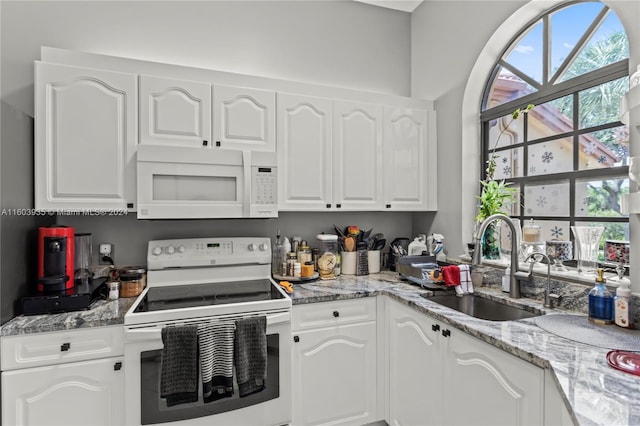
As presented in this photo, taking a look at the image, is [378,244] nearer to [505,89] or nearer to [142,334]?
[505,89]

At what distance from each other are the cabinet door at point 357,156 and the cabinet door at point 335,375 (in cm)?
85

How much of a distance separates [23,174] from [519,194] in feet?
9.00

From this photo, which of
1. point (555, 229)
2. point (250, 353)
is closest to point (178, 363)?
point (250, 353)

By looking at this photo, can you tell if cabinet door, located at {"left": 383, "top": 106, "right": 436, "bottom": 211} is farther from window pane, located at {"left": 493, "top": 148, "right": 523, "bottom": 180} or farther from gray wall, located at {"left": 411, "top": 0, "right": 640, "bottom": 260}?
window pane, located at {"left": 493, "top": 148, "right": 523, "bottom": 180}

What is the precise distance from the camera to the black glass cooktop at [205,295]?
1.67 metres

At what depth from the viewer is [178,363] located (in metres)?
1.48

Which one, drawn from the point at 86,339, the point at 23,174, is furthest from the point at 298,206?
the point at 23,174

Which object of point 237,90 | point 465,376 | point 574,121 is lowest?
point 465,376

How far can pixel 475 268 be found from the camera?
202 centimetres

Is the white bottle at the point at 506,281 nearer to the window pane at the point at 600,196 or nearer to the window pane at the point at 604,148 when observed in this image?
the window pane at the point at 600,196

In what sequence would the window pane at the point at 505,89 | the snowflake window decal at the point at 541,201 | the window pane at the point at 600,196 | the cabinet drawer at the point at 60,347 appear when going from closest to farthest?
1. the cabinet drawer at the point at 60,347
2. the window pane at the point at 600,196
3. the snowflake window decal at the point at 541,201
4. the window pane at the point at 505,89

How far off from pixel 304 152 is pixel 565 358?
1681 millimetres

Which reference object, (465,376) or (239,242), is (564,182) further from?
(239,242)

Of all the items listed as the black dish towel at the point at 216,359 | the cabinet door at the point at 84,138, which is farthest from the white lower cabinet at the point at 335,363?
the cabinet door at the point at 84,138
